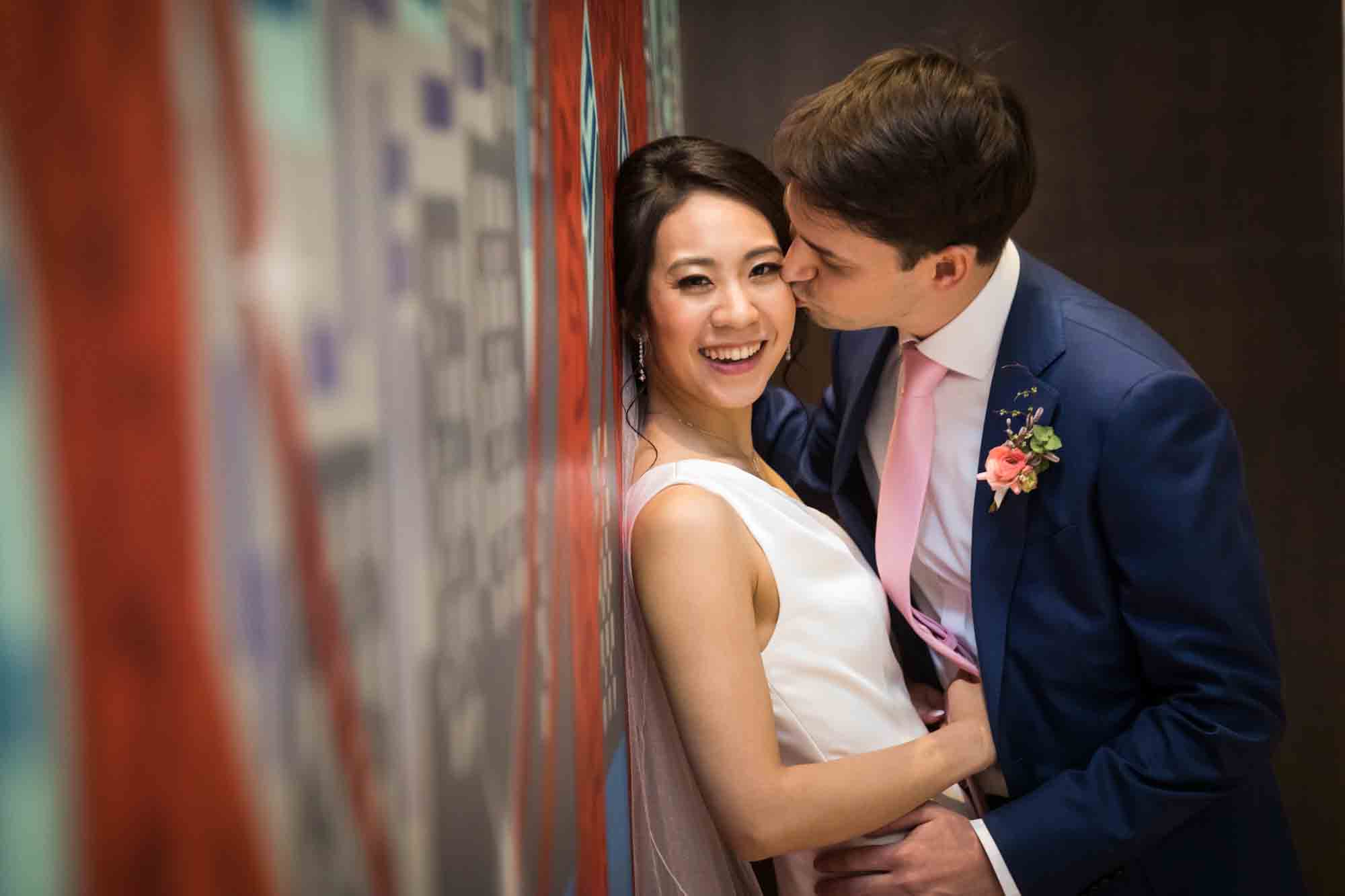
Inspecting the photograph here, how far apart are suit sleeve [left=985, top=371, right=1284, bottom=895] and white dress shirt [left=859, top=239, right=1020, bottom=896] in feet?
0.39

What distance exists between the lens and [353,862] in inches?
17.3

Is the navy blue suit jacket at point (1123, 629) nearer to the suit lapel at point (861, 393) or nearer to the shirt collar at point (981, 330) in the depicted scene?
the shirt collar at point (981, 330)

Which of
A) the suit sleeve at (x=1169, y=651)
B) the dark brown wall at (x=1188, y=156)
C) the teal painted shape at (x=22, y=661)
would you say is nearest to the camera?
the teal painted shape at (x=22, y=661)

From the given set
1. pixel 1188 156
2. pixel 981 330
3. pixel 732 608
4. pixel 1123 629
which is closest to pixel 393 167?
pixel 732 608

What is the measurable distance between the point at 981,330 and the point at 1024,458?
0.77 ft

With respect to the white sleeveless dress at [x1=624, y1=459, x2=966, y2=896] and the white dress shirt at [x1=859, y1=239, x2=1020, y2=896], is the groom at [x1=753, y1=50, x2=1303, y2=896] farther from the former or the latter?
the white sleeveless dress at [x1=624, y1=459, x2=966, y2=896]

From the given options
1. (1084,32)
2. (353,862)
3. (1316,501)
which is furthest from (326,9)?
(1316,501)

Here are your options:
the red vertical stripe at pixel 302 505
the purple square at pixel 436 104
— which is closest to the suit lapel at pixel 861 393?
the purple square at pixel 436 104

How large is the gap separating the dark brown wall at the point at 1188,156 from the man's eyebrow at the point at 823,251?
3.85ft

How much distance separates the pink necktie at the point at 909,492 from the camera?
1683 millimetres

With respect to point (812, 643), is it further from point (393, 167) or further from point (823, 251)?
point (393, 167)

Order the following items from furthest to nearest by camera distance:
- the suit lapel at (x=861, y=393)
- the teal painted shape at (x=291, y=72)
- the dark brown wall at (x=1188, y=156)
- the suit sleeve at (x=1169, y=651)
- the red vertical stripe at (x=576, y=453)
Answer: the dark brown wall at (x=1188, y=156)
the suit lapel at (x=861, y=393)
the suit sleeve at (x=1169, y=651)
the red vertical stripe at (x=576, y=453)
the teal painted shape at (x=291, y=72)

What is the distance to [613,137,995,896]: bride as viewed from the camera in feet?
4.40

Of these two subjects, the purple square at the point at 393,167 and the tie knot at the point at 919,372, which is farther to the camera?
the tie knot at the point at 919,372
